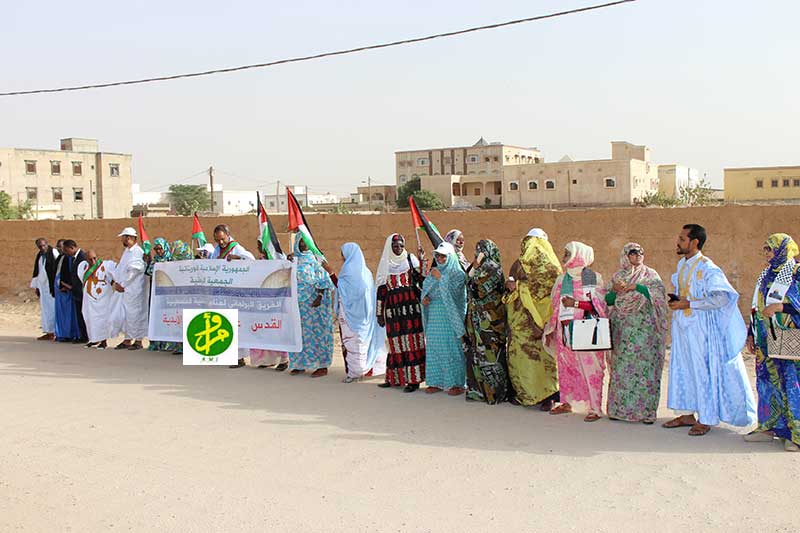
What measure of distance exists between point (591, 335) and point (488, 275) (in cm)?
117

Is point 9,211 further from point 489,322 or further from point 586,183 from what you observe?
point 489,322

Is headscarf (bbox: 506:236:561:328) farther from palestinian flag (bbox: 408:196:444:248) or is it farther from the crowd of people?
palestinian flag (bbox: 408:196:444:248)

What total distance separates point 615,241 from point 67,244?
25.1 ft

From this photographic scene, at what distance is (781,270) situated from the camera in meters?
5.55

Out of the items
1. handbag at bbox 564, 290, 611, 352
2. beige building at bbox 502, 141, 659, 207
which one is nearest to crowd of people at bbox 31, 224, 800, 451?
handbag at bbox 564, 290, 611, 352

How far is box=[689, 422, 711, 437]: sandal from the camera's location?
596 cm

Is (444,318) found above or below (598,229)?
below

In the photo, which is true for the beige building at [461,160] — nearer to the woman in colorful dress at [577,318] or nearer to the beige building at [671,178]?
the beige building at [671,178]

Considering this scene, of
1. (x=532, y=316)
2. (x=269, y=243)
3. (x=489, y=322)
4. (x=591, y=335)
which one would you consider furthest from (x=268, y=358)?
(x=591, y=335)

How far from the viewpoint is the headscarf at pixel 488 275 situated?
7047mm

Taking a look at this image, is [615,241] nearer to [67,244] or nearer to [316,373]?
[316,373]

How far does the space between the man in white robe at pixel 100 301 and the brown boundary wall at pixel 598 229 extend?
3538 mm

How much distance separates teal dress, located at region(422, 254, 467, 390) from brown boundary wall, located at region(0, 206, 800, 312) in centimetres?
359

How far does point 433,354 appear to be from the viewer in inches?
302
